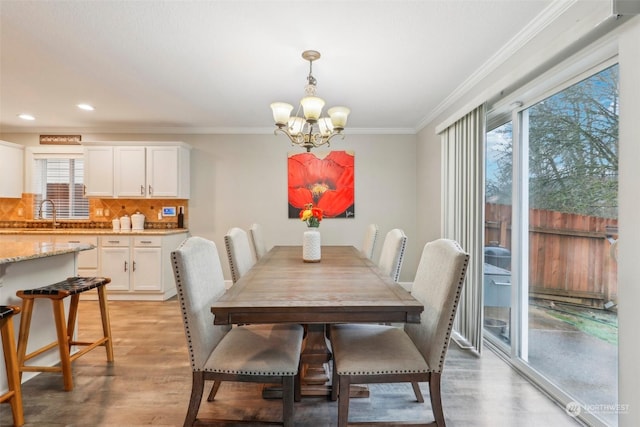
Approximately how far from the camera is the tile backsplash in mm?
4789

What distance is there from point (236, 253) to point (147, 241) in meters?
2.31

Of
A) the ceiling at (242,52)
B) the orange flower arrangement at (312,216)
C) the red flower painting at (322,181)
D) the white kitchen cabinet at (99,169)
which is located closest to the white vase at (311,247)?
the orange flower arrangement at (312,216)

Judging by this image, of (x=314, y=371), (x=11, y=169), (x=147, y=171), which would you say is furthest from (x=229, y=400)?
(x=11, y=169)

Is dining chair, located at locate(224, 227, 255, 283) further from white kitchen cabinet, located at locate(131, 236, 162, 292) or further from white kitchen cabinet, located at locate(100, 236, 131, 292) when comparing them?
white kitchen cabinet, located at locate(100, 236, 131, 292)

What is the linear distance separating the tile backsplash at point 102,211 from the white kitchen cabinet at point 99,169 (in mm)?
343

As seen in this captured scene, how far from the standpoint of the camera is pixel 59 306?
211 cm

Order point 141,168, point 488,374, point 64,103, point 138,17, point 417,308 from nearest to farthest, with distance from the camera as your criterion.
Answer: point 417,308 → point 138,17 → point 488,374 → point 64,103 → point 141,168

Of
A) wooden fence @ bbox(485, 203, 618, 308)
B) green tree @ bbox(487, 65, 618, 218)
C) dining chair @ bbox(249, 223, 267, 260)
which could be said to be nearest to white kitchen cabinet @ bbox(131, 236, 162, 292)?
dining chair @ bbox(249, 223, 267, 260)

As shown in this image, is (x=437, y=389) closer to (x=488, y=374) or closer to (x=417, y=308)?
(x=417, y=308)

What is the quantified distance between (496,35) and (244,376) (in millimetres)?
2594

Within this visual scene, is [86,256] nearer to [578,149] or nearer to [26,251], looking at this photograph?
[26,251]

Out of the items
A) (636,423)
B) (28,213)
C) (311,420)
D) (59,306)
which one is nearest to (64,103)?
(28,213)

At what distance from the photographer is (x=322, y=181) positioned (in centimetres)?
476

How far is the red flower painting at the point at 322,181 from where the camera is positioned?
15.6 feet
